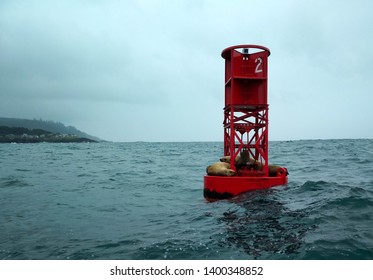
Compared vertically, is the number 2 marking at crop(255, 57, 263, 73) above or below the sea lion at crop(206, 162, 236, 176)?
above

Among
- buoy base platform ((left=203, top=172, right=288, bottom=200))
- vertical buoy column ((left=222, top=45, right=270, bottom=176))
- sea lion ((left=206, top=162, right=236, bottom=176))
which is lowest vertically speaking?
buoy base platform ((left=203, top=172, right=288, bottom=200))

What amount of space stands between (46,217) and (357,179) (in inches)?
619

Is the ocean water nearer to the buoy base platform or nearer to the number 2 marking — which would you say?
the buoy base platform

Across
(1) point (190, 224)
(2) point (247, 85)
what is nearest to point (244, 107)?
(2) point (247, 85)

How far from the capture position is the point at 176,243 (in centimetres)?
879

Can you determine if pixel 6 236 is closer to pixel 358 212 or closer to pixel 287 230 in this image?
pixel 287 230

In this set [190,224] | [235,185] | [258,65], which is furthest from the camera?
[258,65]

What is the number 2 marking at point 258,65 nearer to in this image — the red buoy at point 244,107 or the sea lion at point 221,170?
the red buoy at point 244,107

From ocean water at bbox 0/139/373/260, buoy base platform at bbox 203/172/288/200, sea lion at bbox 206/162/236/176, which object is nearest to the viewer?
ocean water at bbox 0/139/373/260

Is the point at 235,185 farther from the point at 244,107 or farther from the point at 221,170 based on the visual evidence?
the point at 244,107

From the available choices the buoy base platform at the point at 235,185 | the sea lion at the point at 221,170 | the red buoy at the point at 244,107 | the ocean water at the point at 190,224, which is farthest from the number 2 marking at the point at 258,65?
the ocean water at the point at 190,224

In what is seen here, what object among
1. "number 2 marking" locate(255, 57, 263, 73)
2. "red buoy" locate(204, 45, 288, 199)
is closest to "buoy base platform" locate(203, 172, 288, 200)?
"red buoy" locate(204, 45, 288, 199)

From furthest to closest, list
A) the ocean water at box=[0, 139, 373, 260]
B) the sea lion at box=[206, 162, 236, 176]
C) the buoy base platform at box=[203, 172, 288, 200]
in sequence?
the sea lion at box=[206, 162, 236, 176]
the buoy base platform at box=[203, 172, 288, 200]
the ocean water at box=[0, 139, 373, 260]

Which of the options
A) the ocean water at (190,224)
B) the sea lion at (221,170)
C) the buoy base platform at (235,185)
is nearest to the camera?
the ocean water at (190,224)
